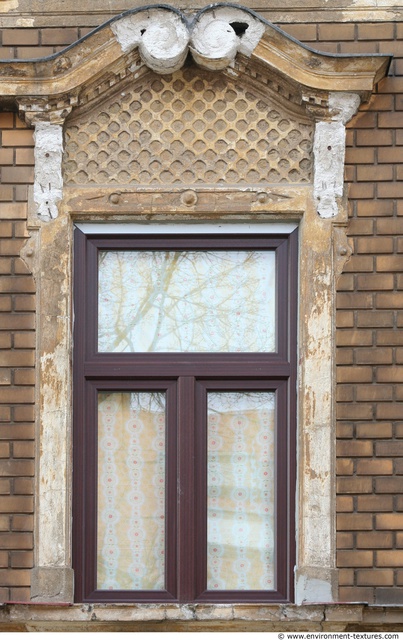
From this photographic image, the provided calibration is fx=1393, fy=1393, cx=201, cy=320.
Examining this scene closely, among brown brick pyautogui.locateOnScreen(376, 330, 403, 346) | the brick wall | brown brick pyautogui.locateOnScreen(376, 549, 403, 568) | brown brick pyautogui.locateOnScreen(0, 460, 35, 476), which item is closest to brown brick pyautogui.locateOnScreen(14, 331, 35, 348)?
the brick wall

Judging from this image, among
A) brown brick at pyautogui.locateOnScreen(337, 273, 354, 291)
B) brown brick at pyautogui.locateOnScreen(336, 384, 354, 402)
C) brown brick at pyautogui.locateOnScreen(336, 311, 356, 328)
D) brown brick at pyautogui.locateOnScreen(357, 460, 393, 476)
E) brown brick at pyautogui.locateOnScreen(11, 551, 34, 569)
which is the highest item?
brown brick at pyautogui.locateOnScreen(337, 273, 354, 291)

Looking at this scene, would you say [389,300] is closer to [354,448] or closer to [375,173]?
[375,173]

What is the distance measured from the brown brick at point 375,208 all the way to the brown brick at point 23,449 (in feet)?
7.41

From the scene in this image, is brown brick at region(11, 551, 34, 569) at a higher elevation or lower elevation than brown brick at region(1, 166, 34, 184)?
lower

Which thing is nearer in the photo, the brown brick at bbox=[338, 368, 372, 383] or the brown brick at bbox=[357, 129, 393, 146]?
the brown brick at bbox=[338, 368, 372, 383]

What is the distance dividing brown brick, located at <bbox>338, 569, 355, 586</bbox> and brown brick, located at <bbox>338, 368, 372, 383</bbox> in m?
1.04

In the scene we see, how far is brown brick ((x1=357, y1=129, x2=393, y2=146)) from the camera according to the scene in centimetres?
791

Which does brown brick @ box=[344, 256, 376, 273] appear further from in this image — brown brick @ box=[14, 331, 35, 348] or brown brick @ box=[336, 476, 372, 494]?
brown brick @ box=[14, 331, 35, 348]

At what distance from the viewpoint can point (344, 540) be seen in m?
7.64

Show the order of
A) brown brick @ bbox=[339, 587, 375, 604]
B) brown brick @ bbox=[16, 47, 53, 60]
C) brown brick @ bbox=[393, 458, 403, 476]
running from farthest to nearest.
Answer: brown brick @ bbox=[16, 47, 53, 60], brown brick @ bbox=[393, 458, 403, 476], brown brick @ bbox=[339, 587, 375, 604]

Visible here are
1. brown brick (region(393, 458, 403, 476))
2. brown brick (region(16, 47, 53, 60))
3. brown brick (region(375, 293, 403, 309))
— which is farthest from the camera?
brown brick (region(16, 47, 53, 60))

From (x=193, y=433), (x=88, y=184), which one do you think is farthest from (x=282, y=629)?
(x=88, y=184)

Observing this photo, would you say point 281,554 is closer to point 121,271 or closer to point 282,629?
point 282,629

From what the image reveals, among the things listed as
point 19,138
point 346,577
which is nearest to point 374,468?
point 346,577
